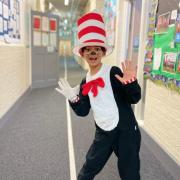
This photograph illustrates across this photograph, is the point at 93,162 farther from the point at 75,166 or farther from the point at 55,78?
the point at 55,78

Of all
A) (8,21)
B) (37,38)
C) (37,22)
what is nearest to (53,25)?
(37,22)

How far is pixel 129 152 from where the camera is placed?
1646 millimetres

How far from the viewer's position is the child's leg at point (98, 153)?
165 cm

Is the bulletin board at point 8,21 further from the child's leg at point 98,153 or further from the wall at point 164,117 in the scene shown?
the child's leg at point 98,153

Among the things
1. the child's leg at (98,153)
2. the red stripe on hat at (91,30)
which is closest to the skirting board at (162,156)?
the child's leg at (98,153)

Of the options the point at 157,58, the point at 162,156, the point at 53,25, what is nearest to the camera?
the point at 162,156

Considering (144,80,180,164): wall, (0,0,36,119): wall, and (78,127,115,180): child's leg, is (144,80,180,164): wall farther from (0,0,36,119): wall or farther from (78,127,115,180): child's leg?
(0,0,36,119): wall

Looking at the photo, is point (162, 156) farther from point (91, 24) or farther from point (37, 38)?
point (37, 38)

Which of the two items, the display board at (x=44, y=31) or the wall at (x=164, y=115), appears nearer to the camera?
the wall at (x=164, y=115)

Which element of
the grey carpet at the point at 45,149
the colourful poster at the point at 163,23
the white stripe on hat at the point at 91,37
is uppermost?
the colourful poster at the point at 163,23

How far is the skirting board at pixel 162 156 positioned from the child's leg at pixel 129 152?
86 cm

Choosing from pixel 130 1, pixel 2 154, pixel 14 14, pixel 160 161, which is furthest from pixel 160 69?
pixel 14 14

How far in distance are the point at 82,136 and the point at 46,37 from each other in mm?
4632

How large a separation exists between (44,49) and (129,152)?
607 cm
